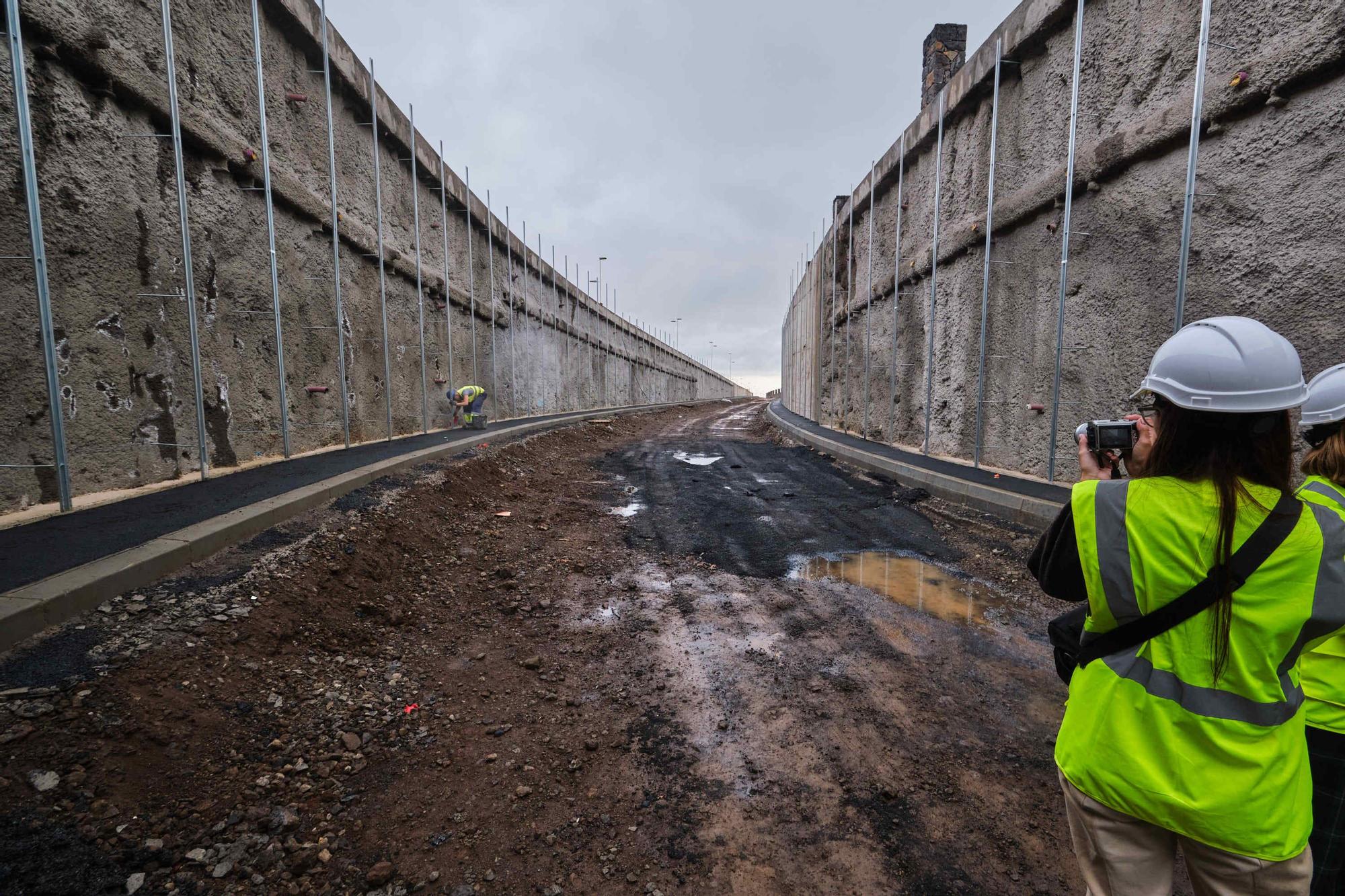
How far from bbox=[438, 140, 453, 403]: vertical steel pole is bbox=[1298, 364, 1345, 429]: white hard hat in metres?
16.0

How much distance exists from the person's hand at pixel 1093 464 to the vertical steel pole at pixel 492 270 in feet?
63.4

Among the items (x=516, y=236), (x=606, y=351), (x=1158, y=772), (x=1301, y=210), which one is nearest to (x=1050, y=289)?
(x=1301, y=210)

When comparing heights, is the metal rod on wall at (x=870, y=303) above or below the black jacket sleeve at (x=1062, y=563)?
above

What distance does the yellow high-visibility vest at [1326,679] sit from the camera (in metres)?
1.61

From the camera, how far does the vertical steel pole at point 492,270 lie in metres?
19.1

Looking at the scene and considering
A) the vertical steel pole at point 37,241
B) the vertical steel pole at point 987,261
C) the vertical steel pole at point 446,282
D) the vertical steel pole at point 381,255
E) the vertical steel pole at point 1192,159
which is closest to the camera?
the vertical steel pole at point 37,241

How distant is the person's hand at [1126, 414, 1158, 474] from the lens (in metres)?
1.64

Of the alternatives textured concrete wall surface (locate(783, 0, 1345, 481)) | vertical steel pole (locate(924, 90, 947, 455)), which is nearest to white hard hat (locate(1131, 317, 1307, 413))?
textured concrete wall surface (locate(783, 0, 1345, 481))

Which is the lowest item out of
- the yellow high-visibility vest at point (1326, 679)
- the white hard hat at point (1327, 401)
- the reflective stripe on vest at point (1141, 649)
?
the yellow high-visibility vest at point (1326, 679)

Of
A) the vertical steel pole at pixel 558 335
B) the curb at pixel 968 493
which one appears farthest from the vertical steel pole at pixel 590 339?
the curb at pixel 968 493

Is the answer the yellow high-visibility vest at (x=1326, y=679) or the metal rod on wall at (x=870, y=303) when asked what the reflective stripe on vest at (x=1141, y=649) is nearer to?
A: the yellow high-visibility vest at (x=1326, y=679)

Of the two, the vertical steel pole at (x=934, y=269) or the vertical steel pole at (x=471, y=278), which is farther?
the vertical steel pole at (x=471, y=278)

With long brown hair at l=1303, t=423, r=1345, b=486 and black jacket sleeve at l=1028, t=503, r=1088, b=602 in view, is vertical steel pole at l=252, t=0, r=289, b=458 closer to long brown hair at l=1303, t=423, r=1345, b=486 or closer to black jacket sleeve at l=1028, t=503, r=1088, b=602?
black jacket sleeve at l=1028, t=503, r=1088, b=602

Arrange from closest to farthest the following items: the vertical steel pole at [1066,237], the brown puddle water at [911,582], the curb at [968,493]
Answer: the brown puddle water at [911,582], the curb at [968,493], the vertical steel pole at [1066,237]
